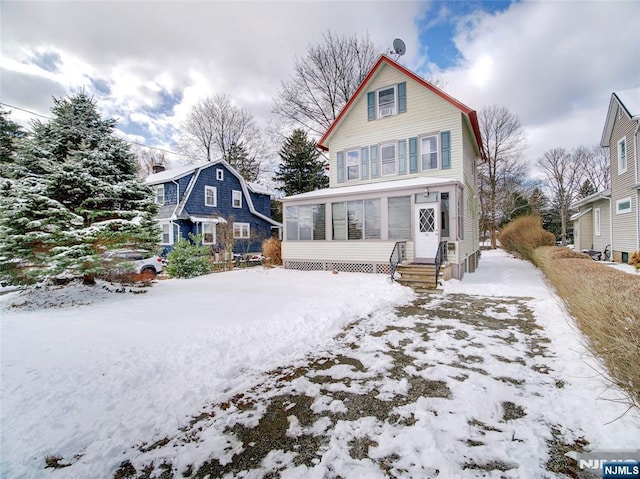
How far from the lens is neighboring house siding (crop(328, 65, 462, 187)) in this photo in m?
11.7

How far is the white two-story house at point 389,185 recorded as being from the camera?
10.4 meters

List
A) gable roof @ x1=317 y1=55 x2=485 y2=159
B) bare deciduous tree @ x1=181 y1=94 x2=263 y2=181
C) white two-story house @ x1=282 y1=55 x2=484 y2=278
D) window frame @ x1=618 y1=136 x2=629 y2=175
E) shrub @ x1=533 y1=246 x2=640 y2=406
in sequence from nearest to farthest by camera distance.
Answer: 1. shrub @ x1=533 y1=246 x2=640 y2=406
2. white two-story house @ x1=282 y1=55 x2=484 y2=278
3. gable roof @ x1=317 y1=55 x2=485 y2=159
4. window frame @ x1=618 y1=136 x2=629 y2=175
5. bare deciduous tree @ x1=181 y1=94 x2=263 y2=181

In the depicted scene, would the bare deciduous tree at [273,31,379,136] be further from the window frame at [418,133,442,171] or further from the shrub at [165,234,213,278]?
the shrub at [165,234,213,278]

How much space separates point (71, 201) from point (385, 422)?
27.9 ft

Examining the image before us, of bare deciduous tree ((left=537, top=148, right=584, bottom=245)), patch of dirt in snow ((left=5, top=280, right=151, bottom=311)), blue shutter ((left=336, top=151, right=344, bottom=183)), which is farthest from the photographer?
bare deciduous tree ((left=537, top=148, right=584, bottom=245))

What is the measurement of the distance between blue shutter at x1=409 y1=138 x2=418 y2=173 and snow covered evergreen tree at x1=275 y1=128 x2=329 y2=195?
13383 millimetres

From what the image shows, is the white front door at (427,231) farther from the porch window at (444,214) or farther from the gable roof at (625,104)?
the gable roof at (625,104)

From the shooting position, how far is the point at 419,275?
9273 millimetres

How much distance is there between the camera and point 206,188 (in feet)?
67.2

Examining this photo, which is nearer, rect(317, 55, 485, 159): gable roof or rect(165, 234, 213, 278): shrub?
rect(165, 234, 213, 278): shrub

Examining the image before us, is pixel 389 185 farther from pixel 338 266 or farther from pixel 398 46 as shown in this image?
→ pixel 398 46

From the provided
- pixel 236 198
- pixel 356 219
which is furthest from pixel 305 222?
pixel 236 198

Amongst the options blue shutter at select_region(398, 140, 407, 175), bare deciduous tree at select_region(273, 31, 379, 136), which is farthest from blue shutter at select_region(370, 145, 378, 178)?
bare deciduous tree at select_region(273, 31, 379, 136)

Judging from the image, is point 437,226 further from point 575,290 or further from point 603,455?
point 603,455
